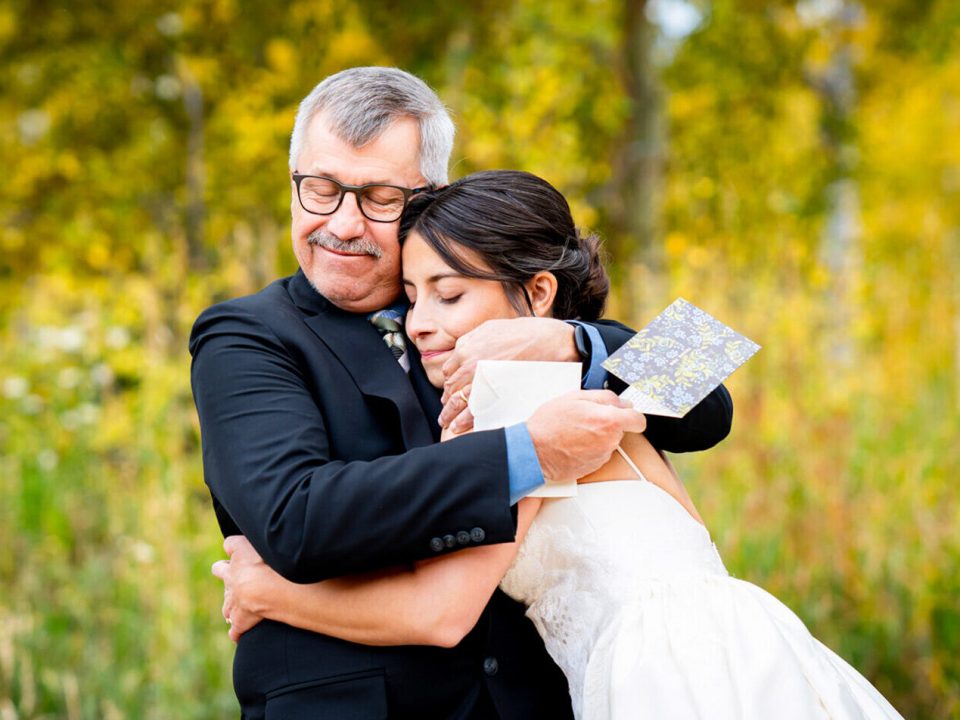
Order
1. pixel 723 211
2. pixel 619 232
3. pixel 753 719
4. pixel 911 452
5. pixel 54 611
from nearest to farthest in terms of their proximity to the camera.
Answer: pixel 753 719 < pixel 54 611 < pixel 911 452 < pixel 723 211 < pixel 619 232

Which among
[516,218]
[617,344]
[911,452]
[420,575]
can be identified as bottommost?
[911,452]

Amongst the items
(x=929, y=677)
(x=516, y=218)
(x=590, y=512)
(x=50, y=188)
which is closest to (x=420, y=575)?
(x=590, y=512)

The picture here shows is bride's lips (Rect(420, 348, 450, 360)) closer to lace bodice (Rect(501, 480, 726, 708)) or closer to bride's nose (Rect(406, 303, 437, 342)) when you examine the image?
bride's nose (Rect(406, 303, 437, 342))

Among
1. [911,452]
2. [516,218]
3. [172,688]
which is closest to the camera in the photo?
[516,218]

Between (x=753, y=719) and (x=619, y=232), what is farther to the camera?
(x=619, y=232)

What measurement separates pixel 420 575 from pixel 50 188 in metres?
6.05

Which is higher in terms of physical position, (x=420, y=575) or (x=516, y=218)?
(x=516, y=218)

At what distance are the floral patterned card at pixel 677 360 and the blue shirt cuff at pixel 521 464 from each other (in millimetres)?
238

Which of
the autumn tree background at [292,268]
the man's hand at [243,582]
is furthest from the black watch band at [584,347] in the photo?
the autumn tree background at [292,268]

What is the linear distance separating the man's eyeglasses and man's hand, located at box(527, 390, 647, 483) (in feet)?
2.03

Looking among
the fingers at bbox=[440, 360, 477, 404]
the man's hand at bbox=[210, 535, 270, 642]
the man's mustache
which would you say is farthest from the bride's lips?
the man's hand at bbox=[210, 535, 270, 642]

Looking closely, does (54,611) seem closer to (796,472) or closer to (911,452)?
(796,472)

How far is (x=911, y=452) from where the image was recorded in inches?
193

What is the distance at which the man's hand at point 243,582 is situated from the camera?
208 centimetres
